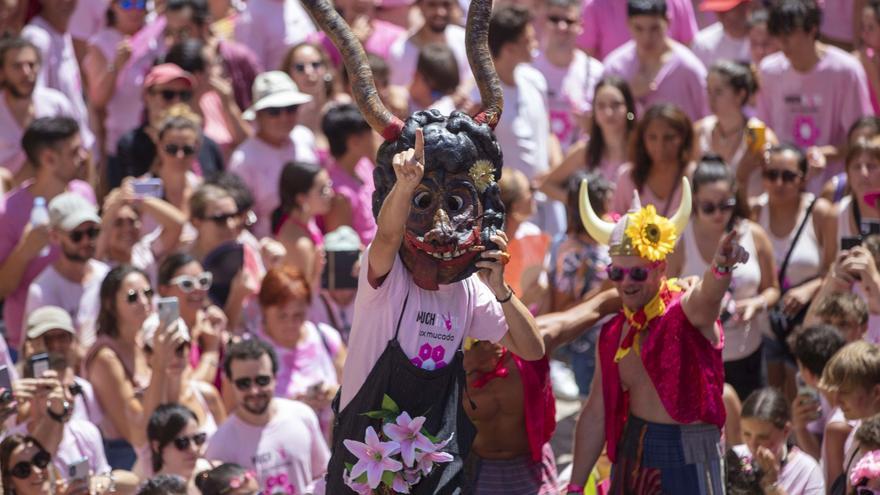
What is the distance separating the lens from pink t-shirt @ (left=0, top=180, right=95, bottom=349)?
9336mm

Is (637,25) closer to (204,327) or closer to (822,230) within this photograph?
(822,230)

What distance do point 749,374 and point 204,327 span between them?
9.44ft

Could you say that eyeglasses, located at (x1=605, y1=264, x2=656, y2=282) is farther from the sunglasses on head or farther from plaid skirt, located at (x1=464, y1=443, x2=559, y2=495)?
the sunglasses on head

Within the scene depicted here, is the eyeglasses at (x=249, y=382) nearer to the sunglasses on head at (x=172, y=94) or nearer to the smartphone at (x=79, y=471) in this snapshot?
the smartphone at (x=79, y=471)

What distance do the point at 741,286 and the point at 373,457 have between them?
11.4ft

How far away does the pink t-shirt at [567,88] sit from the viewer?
1131 cm

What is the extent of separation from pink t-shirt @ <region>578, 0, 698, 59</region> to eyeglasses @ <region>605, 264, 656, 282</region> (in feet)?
16.6

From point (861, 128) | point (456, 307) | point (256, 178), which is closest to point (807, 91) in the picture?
point (861, 128)

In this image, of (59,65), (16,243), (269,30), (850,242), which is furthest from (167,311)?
(269,30)

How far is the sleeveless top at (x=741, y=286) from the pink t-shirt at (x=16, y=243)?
344 cm

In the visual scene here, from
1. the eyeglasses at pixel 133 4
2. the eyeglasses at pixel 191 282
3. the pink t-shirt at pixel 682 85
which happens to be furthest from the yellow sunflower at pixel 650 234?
the eyeglasses at pixel 133 4

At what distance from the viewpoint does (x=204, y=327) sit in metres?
8.81

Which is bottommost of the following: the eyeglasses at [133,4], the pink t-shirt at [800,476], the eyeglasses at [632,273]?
the pink t-shirt at [800,476]

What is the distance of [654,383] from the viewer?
273 inches
